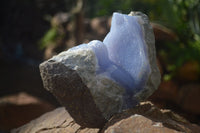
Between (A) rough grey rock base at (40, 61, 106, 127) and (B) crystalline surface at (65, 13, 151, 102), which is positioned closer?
(A) rough grey rock base at (40, 61, 106, 127)

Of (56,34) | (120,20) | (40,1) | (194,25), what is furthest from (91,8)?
(120,20)

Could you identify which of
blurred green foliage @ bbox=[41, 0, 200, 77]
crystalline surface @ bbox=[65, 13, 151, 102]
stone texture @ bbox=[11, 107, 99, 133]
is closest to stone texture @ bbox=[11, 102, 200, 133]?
stone texture @ bbox=[11, 107, 99, 133]

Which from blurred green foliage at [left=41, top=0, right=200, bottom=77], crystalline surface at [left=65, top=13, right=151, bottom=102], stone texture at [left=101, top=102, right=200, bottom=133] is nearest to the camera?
stone texture at [left=101, top=102, right=200, bottom=133]

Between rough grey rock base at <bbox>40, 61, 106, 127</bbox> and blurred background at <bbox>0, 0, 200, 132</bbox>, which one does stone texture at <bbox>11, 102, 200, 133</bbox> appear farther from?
blurred background at <bbox>0, 0, 200, 132</bbox>

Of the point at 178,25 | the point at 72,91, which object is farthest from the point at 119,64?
the point at 178,25

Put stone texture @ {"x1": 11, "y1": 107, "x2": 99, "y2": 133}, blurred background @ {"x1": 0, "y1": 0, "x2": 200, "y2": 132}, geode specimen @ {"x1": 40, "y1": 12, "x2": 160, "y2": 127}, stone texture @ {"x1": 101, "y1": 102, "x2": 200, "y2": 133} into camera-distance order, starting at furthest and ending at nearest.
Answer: blurred background @ {"x1": 0, "y1": 0, "x2": 200, "y2": 132}
stone texture @ {"x1": 11, "y1": 107, "x2": 99, "y2": 133}
geode specimen @ {"x1": 40, "y1": 12, "x2": 160, "y2": 127}
stone texture @ {"x1": 101, "y1": 102, "x2": 200, "y2": 133}

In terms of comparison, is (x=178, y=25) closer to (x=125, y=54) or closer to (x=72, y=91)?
(x=125, y=54)

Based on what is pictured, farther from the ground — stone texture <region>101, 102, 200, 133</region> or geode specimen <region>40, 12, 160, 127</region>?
geode specimen <region>40, 12, 160, 127</region>
